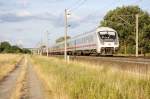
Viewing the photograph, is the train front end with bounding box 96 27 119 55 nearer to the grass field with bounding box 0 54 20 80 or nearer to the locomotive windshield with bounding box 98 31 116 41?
the locomotive windshield with bounding box 98 31 116 41

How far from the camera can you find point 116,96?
12.7 metres

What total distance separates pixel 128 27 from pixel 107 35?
41.6m

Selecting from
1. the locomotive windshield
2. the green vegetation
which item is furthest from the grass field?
the green vegetation

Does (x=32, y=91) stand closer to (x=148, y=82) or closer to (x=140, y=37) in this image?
(x=148, y=82)

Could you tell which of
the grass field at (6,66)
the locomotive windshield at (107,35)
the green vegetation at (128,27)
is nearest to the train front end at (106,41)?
the locomotive windshield at (107,35)

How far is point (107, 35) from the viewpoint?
4988cm

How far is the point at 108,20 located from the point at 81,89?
82.3m

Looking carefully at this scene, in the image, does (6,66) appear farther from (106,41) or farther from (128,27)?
(128,27)

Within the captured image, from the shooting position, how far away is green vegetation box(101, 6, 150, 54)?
8175 cm

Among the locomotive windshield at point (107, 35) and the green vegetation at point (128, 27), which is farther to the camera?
the green vegetation at point (128, 27)

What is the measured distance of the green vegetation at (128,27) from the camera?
81.8 m

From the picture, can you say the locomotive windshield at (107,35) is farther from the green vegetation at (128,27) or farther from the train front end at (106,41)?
the green vegetation at (128,27)

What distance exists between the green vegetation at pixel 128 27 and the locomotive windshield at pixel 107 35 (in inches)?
1090

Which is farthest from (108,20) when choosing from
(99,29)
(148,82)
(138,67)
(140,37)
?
(148,82)
